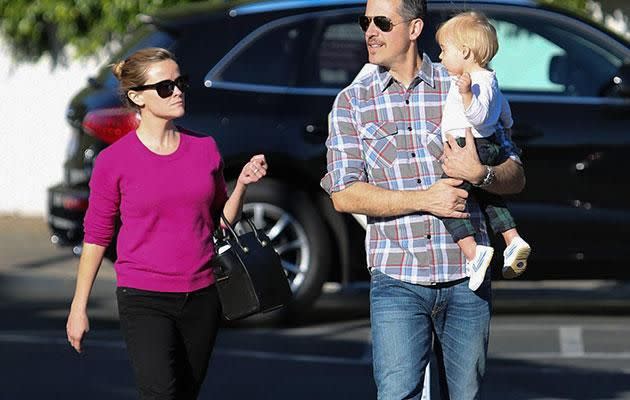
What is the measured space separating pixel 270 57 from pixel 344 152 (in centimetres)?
508

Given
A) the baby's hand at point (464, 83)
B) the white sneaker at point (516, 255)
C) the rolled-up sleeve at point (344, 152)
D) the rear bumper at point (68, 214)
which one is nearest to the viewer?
the baby's hand at point (464, 83)

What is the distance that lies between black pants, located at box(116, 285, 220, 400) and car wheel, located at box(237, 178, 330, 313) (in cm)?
432

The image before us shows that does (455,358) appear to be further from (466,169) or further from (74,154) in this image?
(74,154)

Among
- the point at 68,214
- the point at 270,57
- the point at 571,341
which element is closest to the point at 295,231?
the point at 270,57

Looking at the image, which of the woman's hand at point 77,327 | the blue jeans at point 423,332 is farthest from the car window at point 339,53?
the blue jeans at point 423,332

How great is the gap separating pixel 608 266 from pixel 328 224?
5.48 feet

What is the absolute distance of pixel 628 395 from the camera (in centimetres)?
808

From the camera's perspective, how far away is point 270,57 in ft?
33.6

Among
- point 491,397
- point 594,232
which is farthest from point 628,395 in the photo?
point 594,232

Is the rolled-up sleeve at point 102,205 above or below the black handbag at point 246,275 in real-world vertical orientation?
above

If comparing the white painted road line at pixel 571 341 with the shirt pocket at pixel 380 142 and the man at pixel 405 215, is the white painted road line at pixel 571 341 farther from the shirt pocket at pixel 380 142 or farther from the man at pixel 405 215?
the shirt pocket at pixel 380 142

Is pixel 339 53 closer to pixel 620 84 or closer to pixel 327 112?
pixel 327 112

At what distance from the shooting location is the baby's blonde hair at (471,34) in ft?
17.0

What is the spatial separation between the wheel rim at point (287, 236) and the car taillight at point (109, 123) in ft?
2.76
